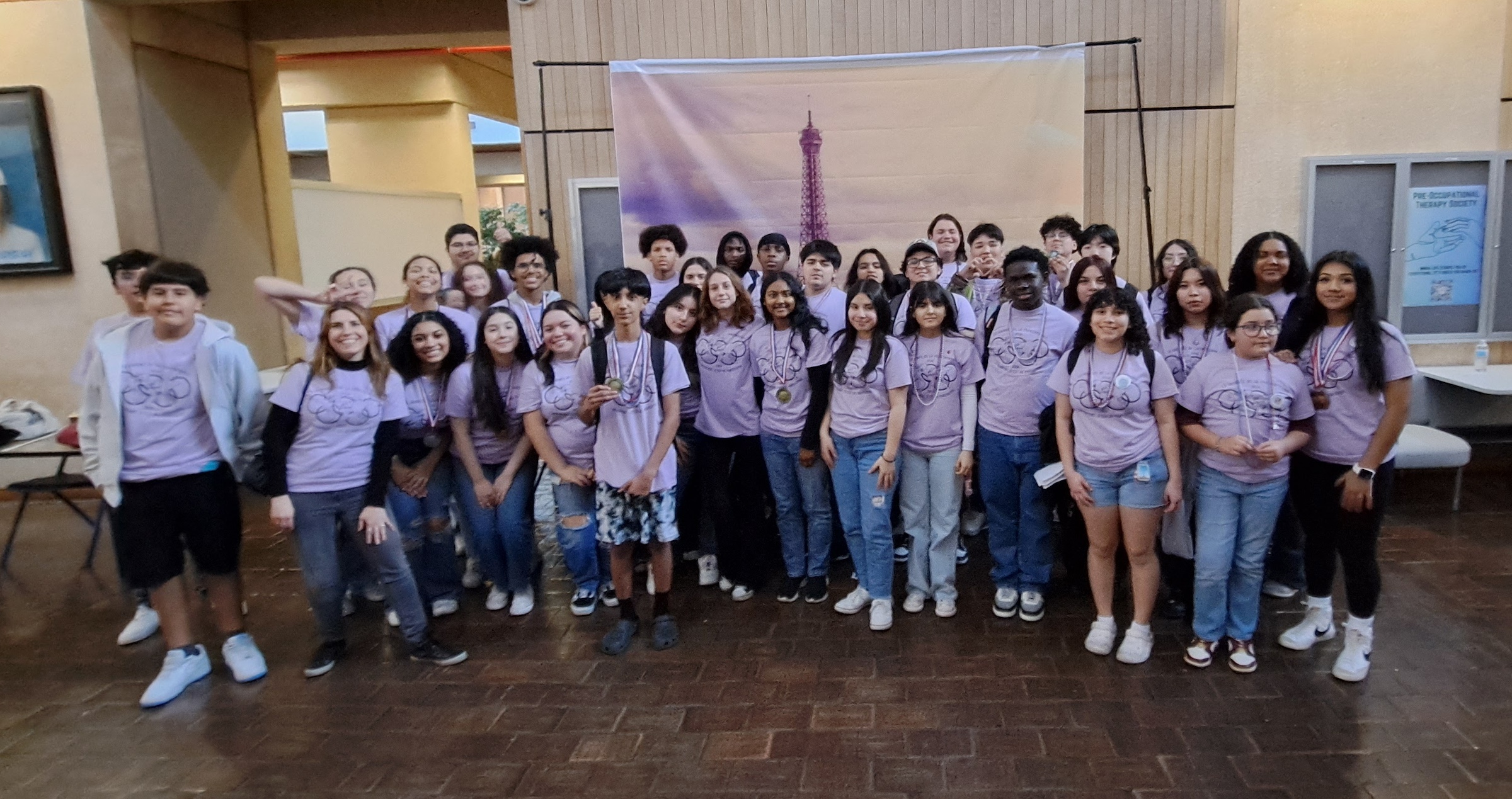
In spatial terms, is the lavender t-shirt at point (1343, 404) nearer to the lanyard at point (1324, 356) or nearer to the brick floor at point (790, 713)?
the lanyard at point (1324, 356)

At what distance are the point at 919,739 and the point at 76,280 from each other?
6.68 metres

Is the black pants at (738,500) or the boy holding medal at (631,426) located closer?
the boy holding medal at (631,426)

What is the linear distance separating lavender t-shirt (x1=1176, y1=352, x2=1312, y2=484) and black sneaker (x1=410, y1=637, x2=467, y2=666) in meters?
3.18

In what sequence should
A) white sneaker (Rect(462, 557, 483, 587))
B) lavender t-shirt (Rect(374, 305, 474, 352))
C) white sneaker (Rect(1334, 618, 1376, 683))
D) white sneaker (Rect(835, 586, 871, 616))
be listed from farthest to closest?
white sneaker (Rect(462, 557, 483, 587)) < lavender t-shirt (Rect(374, 305, 474, 352)) < white sneaker (Rect(835, 586, 871, 616)) < white sneaker (Rect(1334, 618, 1376, 683))

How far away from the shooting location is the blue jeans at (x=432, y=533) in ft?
13.8

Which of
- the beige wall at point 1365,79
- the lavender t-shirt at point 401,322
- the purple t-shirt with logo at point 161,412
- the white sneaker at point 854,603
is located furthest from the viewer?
the beige wall at point 1365,79

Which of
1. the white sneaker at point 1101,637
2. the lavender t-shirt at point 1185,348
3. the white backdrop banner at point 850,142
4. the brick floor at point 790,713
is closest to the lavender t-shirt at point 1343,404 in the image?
the lavender t-shirt at point 1185,348

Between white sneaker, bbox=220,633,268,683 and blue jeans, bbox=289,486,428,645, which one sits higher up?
blue jeans, bbox=289,486,428,645

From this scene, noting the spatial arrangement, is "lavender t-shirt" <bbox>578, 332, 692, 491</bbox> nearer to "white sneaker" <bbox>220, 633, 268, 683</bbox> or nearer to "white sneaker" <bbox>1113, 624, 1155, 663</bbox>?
"white sneaker" <bbox>220, 633, 268, 683</bbox>

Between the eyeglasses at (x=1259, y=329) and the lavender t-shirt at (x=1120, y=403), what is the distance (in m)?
0.30

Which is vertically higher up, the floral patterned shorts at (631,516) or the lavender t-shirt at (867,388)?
the lavender t-shirt at (867,388)

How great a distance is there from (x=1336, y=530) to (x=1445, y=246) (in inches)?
151

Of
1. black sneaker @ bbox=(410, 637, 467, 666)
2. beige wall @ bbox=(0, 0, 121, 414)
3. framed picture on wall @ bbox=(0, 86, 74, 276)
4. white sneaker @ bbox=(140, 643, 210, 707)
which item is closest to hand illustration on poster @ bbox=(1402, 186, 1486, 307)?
black sneaker @ bbox=(410, 637, 467, 666)

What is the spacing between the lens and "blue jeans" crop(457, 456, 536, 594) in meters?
4.27
